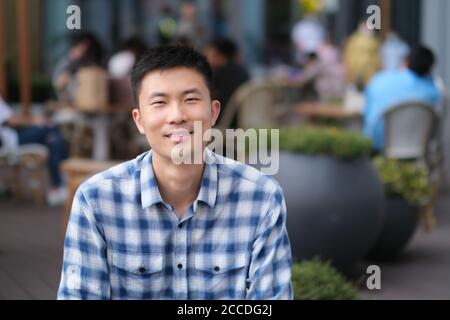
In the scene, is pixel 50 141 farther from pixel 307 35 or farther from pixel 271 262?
pixel 307 35

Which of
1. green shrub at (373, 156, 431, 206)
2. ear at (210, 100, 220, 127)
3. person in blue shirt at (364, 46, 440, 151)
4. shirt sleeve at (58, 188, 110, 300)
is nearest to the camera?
shirt sleeve at (58, 188, 110, 300)

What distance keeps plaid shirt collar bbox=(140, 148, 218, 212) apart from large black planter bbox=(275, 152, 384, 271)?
10.6ft

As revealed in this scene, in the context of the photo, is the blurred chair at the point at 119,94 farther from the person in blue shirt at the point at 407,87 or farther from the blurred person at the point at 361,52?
the blurred person at the point at 361,52

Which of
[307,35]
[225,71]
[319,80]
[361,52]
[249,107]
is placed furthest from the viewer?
[307,35]

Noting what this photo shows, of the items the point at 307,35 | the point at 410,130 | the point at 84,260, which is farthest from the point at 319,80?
the point at 84,260

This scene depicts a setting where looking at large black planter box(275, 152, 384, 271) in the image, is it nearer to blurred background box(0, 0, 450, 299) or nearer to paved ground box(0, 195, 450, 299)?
blurred background box(0, 0, 450, 299)

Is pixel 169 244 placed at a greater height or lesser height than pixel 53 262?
greater

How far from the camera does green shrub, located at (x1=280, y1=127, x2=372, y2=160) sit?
5984 mm

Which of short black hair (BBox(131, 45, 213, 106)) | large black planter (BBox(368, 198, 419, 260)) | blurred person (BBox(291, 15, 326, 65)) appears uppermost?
blurred person (BBox(291, 15, 326, 65))

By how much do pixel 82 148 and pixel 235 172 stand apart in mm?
8755

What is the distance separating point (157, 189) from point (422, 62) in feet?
21.8

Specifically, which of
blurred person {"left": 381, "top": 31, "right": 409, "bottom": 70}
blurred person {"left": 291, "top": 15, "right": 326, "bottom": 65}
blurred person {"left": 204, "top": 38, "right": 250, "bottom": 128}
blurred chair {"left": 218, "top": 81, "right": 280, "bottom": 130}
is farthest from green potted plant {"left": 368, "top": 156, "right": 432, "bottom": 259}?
blurred person {"left": 291, "top": 15, "right": 326, "bottom": 65}

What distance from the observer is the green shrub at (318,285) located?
439cm

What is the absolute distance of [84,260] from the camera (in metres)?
2.54
